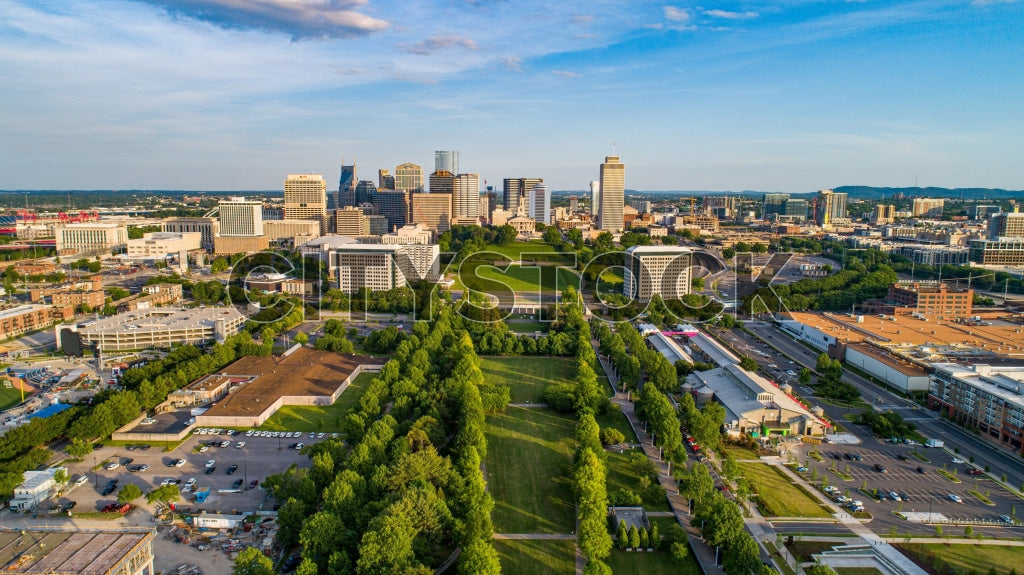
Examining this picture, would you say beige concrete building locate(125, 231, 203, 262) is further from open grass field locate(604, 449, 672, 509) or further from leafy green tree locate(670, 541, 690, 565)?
leafy green tree locate(670, 541, 690, 565)

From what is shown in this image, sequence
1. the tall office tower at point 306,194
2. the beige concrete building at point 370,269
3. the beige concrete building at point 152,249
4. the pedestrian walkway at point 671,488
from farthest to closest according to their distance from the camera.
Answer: the tall office tower at point 306,194, the beige concrete building at point 152,249, the beige concrete building at point 370,269, the pedestrian walkway at point 671,488

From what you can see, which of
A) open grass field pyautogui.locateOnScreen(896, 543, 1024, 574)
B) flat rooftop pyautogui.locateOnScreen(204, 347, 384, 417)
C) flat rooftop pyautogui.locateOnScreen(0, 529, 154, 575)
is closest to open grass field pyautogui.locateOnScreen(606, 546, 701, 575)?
open grass field pyautogui.locateOnScreen(896, 543, 1024, 574)

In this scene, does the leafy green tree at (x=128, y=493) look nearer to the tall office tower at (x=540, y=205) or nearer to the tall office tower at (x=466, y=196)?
the tall office tower at (x=466, y=196)

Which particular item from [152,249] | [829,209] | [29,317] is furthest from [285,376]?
[829,209]

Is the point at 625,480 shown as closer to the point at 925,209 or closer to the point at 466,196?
the point at 466,196

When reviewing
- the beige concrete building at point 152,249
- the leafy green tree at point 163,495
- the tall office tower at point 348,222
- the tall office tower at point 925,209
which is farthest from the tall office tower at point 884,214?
the leafy green tree at point 163,495

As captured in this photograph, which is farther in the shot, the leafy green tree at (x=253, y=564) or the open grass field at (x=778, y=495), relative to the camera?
the open grass field at (x=778, y=495)

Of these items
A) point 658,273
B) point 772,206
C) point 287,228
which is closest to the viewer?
point 658,273

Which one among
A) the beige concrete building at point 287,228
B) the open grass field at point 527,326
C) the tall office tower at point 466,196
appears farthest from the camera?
the tall office tower at point 466,196
